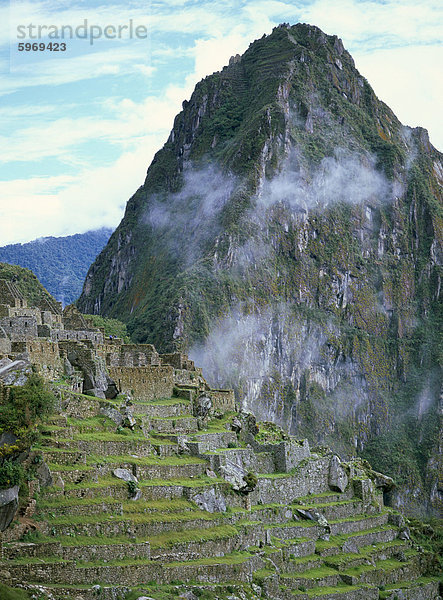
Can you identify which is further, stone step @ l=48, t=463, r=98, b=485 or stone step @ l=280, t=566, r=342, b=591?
stone step @ l=280, t=566, r=342, b=591

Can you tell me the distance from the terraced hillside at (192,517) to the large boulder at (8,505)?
370 millimetres

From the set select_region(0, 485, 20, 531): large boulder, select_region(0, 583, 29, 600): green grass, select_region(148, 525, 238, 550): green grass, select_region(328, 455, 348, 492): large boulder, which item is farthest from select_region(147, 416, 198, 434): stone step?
select_region(0, 583, 29, 600): green grass

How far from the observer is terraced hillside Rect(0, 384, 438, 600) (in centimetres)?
3694

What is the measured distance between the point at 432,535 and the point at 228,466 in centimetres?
3197

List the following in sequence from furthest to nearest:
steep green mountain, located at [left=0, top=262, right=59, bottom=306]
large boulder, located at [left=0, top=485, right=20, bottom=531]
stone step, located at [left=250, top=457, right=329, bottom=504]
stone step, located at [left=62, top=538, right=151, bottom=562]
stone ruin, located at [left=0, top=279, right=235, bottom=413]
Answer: steep green mountain, located at [left=0, top=262, right=59, bottom=306] → stone step, located at [left=250, top=457, right=329, bottom=504] → stone ruin, located at [left=0, top=279, right=235, bottom=413] → stone step, located at [left=62, top=538, right=151, bottom=562] → large boulder, located at [left=0, top=485, right=20, bottom=531]

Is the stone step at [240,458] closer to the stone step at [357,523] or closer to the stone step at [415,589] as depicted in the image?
the stone step at [357,523]

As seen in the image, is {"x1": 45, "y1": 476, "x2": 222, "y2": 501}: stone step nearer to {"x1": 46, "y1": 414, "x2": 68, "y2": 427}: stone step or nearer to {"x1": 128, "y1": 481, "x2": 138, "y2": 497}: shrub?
{"x1": 128, "y1": 481, "x2": 138, "y2": 497}: shrub

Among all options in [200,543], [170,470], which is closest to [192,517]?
[200,543]

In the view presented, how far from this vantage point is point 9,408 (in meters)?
38.4

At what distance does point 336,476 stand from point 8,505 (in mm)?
32556

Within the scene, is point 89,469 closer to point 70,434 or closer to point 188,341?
point 70,434

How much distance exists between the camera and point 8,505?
3550 centimetres

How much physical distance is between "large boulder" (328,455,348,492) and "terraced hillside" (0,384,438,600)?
0.10 meters

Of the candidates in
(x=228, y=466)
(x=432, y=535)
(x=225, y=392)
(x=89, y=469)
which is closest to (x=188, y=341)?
(x=432, y=535)
